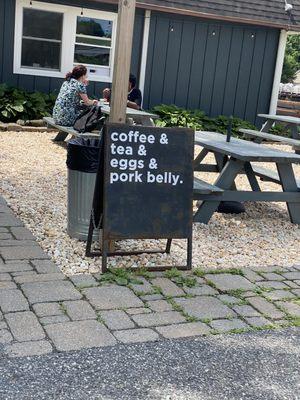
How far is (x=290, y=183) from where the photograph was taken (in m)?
6.38

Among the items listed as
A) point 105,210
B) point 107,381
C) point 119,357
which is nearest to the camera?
point 107,381

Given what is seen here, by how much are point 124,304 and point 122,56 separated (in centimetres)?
190

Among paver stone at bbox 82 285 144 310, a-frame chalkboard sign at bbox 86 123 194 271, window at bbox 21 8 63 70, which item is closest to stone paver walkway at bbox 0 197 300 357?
paver stone at bbox 82 285 144 310

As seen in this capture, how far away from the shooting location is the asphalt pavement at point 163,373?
2791 mm

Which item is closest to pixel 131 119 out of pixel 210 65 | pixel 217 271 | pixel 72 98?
pixel 72 98

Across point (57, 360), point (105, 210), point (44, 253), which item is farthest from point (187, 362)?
point (44, 253)

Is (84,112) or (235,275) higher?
(84,112)

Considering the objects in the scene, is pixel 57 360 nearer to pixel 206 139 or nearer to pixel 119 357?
pixel 119 357

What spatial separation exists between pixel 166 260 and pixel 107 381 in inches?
77.4

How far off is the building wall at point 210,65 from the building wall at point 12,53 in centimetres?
31

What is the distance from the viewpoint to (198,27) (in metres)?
12.9

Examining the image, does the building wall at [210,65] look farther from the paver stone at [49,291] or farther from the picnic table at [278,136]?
the paver stone at [49,291]

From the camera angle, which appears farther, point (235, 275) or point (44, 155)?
point (44, 155)

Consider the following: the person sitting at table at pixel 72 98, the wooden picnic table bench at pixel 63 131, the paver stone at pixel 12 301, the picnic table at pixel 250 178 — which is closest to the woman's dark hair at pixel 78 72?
the person sitting at table at pixel 72 98
